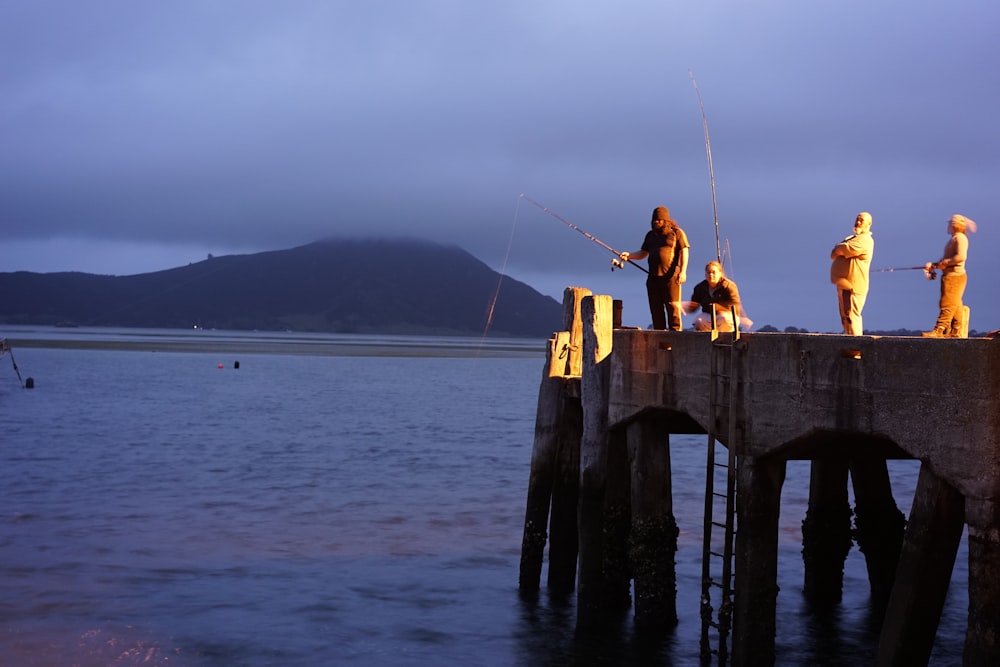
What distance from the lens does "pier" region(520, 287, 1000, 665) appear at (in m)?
8.77

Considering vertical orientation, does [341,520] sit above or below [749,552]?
below

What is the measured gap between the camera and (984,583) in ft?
27.6

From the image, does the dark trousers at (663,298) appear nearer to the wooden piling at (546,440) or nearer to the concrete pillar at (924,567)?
Result: the wooden piling at (546,440)

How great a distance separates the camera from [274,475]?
3131 cm

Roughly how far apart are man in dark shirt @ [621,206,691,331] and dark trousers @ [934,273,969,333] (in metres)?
3.24

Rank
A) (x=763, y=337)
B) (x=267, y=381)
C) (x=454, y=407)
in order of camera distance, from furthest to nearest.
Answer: (x=267, y=381), (x=454, y=407), (x=763, y=337)

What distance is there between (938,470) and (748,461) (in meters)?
2.47

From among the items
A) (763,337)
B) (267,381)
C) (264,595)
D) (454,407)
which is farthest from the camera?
(267,381)

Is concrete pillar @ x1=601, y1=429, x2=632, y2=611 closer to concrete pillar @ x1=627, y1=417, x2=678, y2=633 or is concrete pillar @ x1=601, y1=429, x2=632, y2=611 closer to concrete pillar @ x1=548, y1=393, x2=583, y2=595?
concrete pillar @ x1=627, y1=417, x2=678, y2=633

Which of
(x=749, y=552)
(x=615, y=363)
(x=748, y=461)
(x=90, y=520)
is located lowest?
(x=90, y=520)

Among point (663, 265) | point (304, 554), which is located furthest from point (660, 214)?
point (304, 554)

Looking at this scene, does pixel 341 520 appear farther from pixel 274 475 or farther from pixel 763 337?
pixel 763 337

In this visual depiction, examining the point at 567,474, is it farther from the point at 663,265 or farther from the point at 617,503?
the point at 663,265

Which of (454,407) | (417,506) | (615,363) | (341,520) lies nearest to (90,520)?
(341,520)
